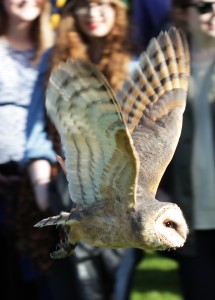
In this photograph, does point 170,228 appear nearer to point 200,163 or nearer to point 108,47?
point 200,163

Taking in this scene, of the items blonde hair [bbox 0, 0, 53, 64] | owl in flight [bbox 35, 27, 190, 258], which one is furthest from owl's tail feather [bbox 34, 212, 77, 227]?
blonde hair [bbox 0, 0, 53, 64]

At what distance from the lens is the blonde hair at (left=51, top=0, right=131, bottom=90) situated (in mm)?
4359

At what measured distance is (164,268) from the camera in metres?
6.30

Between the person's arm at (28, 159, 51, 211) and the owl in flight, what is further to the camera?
the person's arm at (28, 159, 51, 211)

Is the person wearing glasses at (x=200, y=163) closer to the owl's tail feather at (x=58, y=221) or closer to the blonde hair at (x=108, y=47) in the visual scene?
the blonde hair at (x=108, y=47)

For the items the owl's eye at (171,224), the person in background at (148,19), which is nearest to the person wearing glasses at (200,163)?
the person in background at (148,19)

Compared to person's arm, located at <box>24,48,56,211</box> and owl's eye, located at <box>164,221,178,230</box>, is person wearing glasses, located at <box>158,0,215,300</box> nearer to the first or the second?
person's arm, located at <box>24,48,56,211</box>

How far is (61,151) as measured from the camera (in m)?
4.36

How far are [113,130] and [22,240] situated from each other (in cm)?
127

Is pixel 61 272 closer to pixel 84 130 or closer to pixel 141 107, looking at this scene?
pixel 141 107

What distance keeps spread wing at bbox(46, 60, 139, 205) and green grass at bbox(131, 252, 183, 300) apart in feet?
7.02

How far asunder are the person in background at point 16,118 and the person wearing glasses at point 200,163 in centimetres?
64

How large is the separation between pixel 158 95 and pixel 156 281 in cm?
205

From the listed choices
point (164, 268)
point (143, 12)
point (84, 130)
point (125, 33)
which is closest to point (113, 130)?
point (84, 130)
